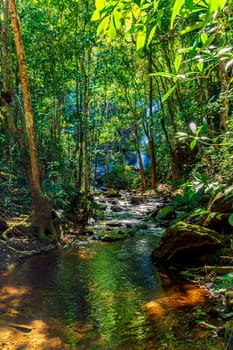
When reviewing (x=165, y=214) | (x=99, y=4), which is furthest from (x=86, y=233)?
(x=99, y=4)

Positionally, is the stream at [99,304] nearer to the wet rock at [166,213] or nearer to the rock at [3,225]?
the rock at [3,225]

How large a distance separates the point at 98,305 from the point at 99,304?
37mm

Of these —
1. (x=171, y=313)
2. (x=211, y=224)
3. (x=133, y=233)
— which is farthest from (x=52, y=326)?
(x=133, y=233)

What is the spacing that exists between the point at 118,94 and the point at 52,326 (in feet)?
61.4

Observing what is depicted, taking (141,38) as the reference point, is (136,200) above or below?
above

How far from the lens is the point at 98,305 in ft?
15.2

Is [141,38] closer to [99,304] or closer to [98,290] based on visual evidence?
[99,304]

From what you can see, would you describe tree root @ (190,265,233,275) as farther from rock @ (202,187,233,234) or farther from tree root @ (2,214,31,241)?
tree root @ (2,214,31,241)

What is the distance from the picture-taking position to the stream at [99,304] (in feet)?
11.7

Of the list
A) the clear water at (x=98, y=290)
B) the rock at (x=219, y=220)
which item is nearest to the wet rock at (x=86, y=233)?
the clear water at (x=98, y=290)

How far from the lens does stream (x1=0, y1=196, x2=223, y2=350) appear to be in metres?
3.58

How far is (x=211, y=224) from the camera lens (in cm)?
679

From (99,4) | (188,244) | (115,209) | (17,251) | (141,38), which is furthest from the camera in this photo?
(115,209)

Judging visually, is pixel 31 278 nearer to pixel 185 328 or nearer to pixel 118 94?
pixel 185 328
